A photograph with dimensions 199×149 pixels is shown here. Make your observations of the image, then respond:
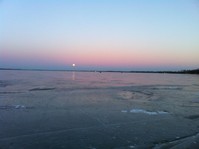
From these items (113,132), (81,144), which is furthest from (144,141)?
(81,144)

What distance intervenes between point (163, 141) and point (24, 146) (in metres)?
4.31


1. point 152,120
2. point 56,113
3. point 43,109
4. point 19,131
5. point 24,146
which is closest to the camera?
point 24,146

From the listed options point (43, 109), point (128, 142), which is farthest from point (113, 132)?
point (43, 109)

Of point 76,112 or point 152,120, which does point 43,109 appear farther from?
point 152,120

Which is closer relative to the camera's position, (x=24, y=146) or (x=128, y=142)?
(x=24, y=146)

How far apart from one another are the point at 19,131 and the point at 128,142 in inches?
154

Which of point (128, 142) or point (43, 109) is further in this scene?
point (43, 109)

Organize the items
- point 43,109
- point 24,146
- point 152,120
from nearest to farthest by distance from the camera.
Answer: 1. point 24,146
2. point 152,120
3. point 43,109

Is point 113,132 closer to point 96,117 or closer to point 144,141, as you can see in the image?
point 144,141

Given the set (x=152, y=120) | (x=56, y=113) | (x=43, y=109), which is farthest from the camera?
(x=43, y=109)

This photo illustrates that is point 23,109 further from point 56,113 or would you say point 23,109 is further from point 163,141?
point 163,141

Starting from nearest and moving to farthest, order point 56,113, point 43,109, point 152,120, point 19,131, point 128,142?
point 128,142, point 19,131, point 152,120, point 56,113, point 43,109

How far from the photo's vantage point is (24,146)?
7668 millimetres

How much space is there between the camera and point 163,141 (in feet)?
27.8
